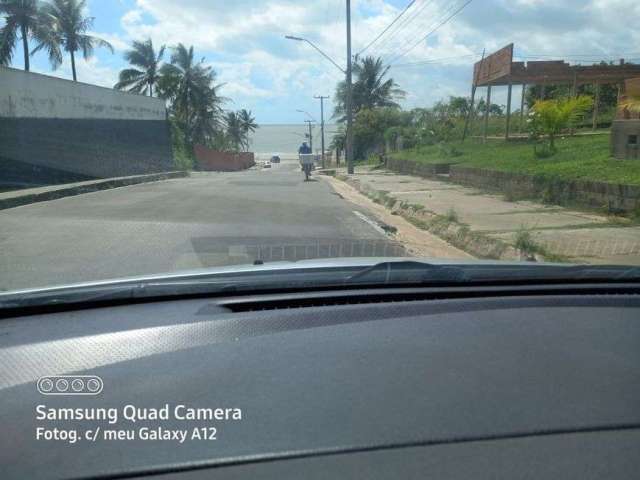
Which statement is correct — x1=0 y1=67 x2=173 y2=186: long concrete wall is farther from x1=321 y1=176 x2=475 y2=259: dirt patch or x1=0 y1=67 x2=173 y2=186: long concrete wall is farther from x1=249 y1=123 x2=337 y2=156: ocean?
x1=249 y1=123 x2=337 y2=156: ocean

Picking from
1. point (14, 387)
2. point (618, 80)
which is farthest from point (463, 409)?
point (618, 80)

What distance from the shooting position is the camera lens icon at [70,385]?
2.12 meters

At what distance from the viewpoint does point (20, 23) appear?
3778cm

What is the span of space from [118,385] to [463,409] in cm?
106

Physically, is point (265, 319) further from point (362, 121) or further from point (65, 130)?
point (362, 121)

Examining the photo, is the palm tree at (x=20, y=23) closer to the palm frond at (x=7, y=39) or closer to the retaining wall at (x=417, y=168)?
the palm frond at (x=7, y=39)

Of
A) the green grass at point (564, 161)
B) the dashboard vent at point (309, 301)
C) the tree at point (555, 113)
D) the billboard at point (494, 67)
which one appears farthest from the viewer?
the billboard at point (494, 67)

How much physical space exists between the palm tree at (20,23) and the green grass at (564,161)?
25.3 m

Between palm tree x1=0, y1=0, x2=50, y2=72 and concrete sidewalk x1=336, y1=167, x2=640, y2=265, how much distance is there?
29.4 metres

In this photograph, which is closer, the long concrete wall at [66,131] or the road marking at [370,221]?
the road marking at [370,221]

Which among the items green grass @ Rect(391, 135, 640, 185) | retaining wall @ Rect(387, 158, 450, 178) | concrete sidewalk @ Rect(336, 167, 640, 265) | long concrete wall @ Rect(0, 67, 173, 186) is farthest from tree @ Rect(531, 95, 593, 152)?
long concrete wall @ Rect(0, 67, 173, 186)

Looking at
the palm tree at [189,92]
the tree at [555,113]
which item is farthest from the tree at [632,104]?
the palm tree at [189,92]

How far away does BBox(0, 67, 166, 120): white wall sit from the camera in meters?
21.7

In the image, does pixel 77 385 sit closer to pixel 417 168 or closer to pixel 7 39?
pixel 417 168
